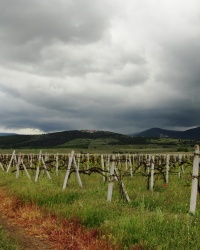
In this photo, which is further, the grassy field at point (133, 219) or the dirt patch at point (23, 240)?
the dirt patch at point (23, 240)

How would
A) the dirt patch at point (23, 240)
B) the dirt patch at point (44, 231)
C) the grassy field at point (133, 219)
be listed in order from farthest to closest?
the dirt patch at point (23, 240) < the dirt patch at point (44, 231) < the grassy field at point (133, 219)

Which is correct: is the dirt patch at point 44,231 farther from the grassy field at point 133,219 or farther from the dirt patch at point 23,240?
the grassy field at point 133,219

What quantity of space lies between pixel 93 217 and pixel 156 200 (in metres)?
4.57

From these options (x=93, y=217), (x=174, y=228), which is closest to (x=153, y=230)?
(x=174, y=228)

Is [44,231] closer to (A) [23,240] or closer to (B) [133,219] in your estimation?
(A) [23,240]

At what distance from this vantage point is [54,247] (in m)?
9.52

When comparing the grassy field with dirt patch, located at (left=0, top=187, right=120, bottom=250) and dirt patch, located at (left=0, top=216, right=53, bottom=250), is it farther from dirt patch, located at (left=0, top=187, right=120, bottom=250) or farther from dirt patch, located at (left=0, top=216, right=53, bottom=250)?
dirt patch, located at (left=0, top=216, right=53, bottom=250)

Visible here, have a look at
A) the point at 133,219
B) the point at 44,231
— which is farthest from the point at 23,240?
the point at 133,219

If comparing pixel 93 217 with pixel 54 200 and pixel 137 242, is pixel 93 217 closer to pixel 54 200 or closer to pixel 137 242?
pixel 137 242

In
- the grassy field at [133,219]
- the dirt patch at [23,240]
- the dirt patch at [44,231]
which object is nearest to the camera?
the grassy field at [133,219]

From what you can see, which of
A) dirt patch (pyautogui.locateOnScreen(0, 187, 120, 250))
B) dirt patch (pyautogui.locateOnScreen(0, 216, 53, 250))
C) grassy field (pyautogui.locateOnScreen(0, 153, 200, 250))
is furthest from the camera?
dirt patch (pyautogui.locateOnScreen(0, 216, 53, 250))

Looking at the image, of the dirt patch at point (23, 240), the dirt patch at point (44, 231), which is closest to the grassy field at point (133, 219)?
the dirt patch at point (44, 231)

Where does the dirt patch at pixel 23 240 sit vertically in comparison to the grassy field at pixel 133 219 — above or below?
below

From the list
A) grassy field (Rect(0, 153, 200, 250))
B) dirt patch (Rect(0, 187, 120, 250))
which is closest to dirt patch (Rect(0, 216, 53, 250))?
dirt patch (Rect(0, 187, 120, 250))
